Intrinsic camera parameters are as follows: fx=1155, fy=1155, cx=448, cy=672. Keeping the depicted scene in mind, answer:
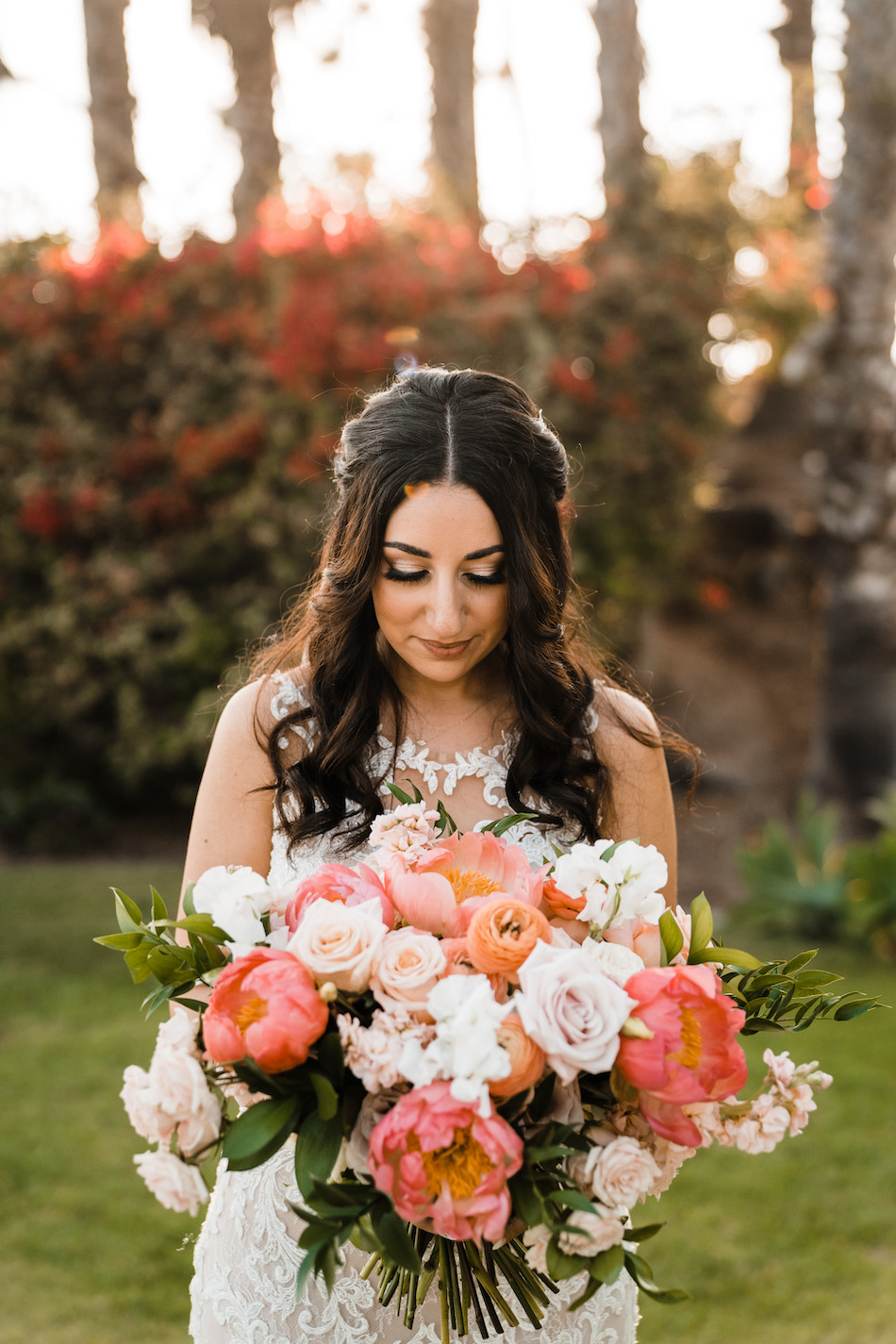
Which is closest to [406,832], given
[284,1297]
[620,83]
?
[284,1297]

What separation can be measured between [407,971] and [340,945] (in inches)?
3.3

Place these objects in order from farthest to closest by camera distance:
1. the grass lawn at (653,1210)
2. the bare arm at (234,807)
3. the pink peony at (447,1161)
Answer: the grass lawn at (653,1210), the bare arm at (234,807), the pink peony at (447,1161)

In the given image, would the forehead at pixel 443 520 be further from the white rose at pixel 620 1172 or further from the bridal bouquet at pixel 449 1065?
the white rose at pixel 620 1172

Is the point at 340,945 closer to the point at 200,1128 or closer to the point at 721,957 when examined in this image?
the point at 200,1128

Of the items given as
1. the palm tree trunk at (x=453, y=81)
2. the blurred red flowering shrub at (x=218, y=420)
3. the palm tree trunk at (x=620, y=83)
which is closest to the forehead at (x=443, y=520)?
the blurred red flowering shrub at (x=218, y=420)

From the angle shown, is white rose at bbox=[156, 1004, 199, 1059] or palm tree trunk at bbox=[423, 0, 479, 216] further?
palm tree trunk at bbox=[423, 0, 479, 216]

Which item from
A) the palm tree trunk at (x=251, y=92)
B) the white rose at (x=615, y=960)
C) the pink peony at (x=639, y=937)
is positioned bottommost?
the pink peony at (x=639, y=937)

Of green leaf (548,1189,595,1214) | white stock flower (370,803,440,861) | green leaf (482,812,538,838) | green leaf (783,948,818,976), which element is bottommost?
green leaf (548,1189,595,1214)

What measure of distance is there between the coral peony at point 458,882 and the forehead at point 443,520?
582mm

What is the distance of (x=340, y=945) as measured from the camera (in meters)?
1.33

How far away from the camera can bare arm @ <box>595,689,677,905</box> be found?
2229 millimetres

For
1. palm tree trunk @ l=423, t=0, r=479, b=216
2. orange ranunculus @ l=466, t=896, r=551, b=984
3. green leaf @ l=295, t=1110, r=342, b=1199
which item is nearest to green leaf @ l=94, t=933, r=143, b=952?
green leaf @ l=295, t=1110, r=342, b=1199

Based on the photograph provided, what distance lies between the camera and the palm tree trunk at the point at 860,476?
7.57 m

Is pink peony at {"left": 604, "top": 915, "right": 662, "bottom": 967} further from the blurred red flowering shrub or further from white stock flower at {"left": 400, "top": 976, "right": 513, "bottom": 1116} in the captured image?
the blurred red flowering shrub
